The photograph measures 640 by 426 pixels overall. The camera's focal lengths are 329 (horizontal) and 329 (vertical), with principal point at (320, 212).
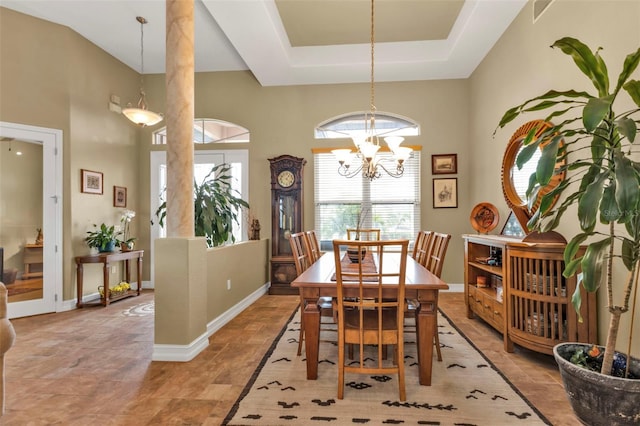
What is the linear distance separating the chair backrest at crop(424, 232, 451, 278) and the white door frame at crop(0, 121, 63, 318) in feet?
14.7

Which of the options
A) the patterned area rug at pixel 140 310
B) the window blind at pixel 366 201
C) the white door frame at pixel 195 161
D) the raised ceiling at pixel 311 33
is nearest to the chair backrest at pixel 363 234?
the window blind at pixel 366 201

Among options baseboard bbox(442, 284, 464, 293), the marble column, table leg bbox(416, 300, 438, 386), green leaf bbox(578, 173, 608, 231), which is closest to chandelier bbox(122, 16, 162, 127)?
the marble column

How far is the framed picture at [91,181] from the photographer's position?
4.50 metres

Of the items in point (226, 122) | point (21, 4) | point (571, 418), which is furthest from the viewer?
point (226, 122)

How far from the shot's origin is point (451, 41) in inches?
176

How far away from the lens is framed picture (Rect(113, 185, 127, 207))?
5.07m

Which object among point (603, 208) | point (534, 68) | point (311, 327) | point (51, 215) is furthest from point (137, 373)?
point (534, 68)

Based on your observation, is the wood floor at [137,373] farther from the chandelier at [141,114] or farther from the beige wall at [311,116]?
the chandelier at [141,114]

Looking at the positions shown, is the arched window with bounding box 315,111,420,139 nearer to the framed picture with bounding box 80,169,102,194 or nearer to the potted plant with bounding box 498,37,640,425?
the framed picture with bounding box 80,169,102,194

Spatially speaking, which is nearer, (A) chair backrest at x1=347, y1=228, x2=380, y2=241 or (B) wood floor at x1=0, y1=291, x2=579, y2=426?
(B) wood floor at x1=0, y1=291, x2=579, y2=426

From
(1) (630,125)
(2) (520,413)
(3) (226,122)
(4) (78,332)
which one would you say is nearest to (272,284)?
(4) (78,332)

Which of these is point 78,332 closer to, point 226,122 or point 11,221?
point 11,221

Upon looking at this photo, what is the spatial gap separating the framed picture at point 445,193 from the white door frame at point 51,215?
5278 millimetres

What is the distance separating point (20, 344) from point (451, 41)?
5.96 metres
